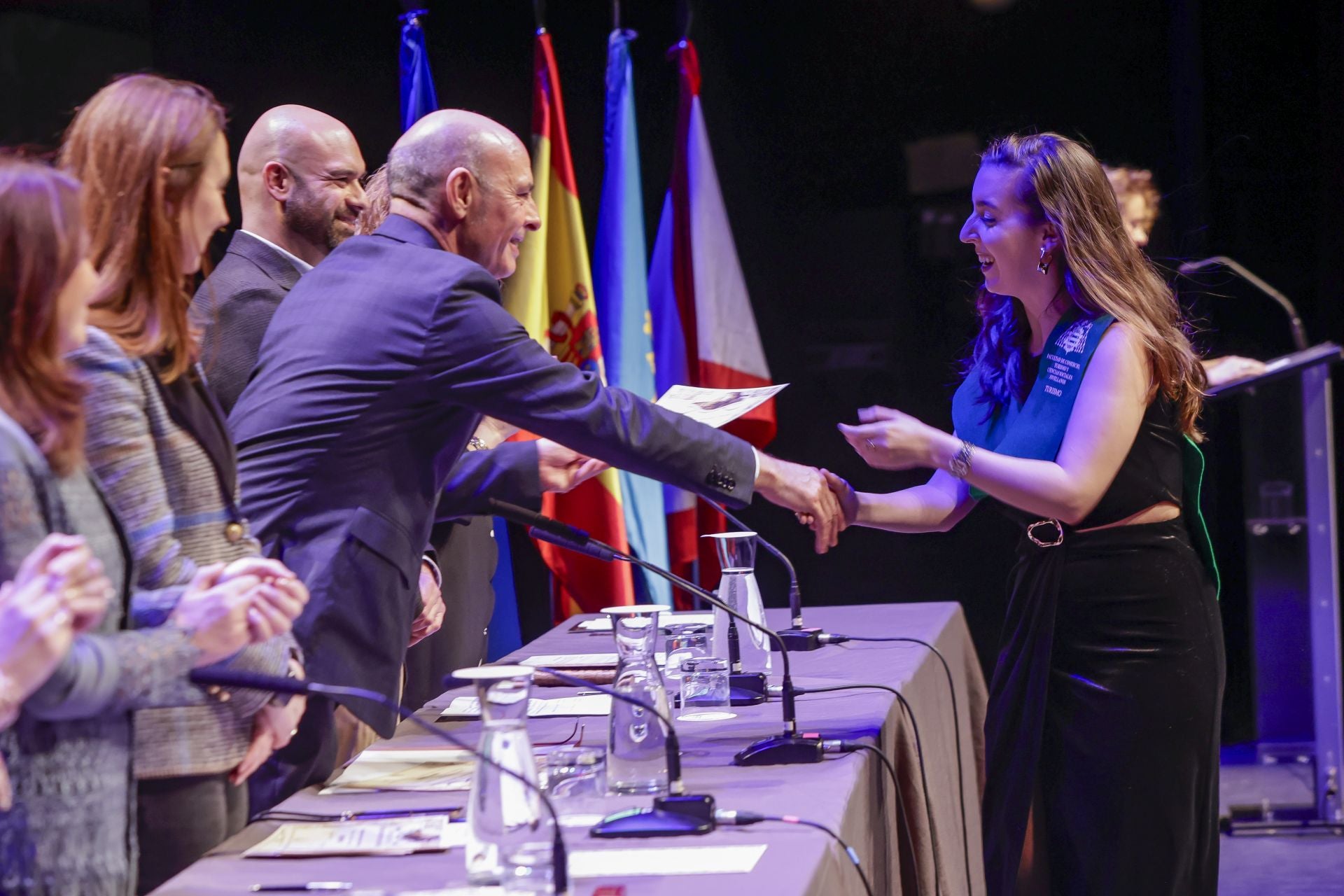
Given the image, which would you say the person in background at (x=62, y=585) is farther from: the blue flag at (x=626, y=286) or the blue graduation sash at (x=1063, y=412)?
the blue flag at (x=626, y=286)

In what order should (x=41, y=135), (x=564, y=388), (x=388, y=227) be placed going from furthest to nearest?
(x=41, y=135) < (x=388, y=227) < (x=564, y=388)

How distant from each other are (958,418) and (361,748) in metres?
1.25

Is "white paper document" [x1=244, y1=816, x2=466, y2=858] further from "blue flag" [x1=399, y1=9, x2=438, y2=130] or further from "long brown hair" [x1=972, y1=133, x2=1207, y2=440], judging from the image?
"blue flag" [x1=399, y1=9, x2=438, y2=130]

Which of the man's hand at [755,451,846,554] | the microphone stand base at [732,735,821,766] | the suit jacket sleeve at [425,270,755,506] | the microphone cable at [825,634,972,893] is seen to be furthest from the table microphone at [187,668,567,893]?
the microphone cable at [825,634,972,893]

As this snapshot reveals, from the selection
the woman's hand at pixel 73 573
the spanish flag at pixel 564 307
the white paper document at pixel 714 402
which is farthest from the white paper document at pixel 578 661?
the spanish flag at pixel 564 307

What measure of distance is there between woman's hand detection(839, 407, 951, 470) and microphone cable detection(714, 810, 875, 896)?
97 cm

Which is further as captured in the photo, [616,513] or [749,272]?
[749,272]

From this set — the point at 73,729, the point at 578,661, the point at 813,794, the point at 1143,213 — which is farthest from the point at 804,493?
the point at 1143,213

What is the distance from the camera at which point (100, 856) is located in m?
1.29

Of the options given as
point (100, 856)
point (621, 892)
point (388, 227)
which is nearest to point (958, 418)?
point (388, 227)

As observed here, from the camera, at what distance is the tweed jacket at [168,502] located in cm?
144

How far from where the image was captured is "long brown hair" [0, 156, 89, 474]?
51.1 inches

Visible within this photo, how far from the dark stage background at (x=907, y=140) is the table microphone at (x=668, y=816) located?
3.32m

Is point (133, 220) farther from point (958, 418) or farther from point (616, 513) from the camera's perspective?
point (616, 513)
